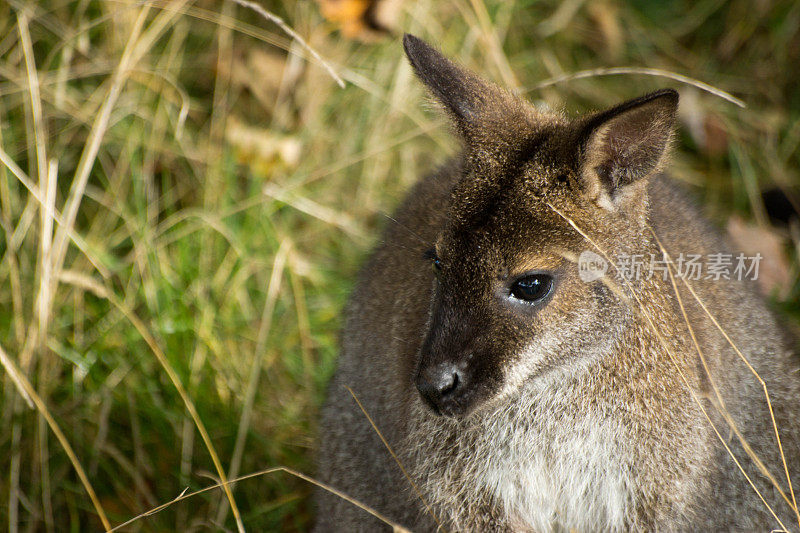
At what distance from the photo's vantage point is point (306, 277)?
461 cm

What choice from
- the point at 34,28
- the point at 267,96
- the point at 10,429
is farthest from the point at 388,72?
the point at 10,429

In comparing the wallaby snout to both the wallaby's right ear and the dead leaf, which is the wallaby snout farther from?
the dead leaf

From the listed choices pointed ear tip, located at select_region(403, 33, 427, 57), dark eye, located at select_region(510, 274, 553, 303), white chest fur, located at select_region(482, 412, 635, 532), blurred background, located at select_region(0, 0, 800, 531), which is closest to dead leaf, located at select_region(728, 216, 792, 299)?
blurred background, located at select_region(0, 0, 800, 531)

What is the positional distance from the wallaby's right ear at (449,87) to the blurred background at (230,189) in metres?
0.15

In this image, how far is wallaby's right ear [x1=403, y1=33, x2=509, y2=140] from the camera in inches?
99.1

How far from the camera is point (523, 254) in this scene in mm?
2395

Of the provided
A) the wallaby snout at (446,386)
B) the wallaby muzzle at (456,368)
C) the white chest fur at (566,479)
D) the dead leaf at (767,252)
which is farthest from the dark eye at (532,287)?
the dead leaf at (767,252)

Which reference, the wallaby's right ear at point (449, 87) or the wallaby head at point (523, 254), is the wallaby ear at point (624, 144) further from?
the wallaby's right ear at point (449, 87)

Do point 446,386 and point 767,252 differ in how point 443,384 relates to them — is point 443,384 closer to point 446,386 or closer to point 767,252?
point 446,386

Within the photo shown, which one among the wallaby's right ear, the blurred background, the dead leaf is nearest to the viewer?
the wallaby's right ear

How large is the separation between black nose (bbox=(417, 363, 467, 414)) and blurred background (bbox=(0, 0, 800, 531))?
0.82 meters

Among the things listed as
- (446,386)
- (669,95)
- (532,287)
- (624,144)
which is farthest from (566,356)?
(669,95)

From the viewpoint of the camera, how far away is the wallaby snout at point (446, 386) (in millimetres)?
2422

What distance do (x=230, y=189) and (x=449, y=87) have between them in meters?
2.24
